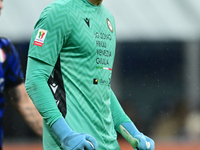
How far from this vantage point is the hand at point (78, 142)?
84 cm

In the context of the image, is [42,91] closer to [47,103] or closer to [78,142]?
[47,103]

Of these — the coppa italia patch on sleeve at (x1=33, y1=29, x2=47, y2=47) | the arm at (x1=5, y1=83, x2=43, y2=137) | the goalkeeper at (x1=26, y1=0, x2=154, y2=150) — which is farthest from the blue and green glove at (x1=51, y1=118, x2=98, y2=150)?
the arm at (x1=5, y1=83, x2=43, y2=137)

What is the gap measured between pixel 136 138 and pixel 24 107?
0.42m

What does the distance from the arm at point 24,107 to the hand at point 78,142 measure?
0.34m

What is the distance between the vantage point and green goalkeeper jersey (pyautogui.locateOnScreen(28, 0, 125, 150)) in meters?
0.93

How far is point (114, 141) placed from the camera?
3.53ft

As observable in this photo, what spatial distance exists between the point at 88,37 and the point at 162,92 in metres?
5.87

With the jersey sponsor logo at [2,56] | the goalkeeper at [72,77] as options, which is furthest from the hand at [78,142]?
the jersey sponsor logo at [2,56]

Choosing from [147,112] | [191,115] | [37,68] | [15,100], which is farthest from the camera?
[147,112]

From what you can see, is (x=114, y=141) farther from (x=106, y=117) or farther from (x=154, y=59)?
(x=154, y=59)

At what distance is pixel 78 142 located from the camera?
2.75 feet

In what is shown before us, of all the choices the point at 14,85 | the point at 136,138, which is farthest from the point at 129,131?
the point at 14,85

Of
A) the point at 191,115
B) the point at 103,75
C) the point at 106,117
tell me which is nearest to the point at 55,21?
the point at 103,75

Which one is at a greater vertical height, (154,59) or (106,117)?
(106,117)
